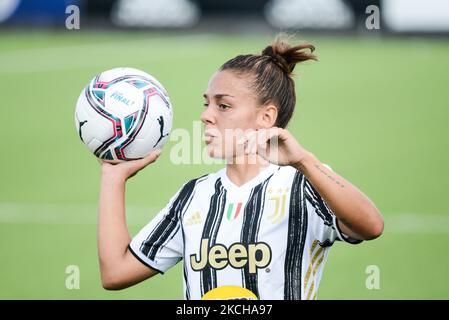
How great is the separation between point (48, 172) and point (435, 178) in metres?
4.53

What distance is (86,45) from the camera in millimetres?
17281

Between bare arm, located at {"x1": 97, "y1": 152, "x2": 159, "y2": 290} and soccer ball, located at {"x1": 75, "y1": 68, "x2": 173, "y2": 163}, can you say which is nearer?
bare arm, located at {"x1": 97, "y1": 152, "x2": 159, "y2": 290}

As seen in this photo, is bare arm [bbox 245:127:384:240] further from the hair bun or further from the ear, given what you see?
the hair bun

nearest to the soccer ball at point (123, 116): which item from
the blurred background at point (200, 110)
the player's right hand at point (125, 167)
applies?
the player's right hand at point (125, 167)

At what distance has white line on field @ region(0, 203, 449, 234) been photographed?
8.80 m

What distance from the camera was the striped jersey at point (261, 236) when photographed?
148 inches

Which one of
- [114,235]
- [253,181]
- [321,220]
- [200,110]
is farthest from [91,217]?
[321,220]

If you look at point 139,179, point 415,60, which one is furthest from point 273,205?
point 415,60

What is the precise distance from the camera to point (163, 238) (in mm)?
4074

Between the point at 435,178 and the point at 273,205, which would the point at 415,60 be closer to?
the point at 435,178

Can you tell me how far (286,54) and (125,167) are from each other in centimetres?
91

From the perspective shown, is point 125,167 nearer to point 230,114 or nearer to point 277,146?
point 230,114

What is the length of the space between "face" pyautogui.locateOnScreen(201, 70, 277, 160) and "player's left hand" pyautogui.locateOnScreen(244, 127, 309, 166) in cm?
29

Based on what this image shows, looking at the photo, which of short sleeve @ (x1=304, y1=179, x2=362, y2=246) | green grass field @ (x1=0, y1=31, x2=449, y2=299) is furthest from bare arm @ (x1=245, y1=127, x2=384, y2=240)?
green grass field @ (x1=0, y1=31, x2=449, y2=299)
